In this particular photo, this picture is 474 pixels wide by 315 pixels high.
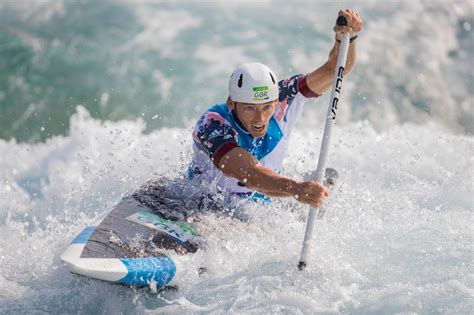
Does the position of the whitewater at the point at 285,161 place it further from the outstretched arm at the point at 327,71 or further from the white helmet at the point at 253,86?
the outstretched arm at the point at 327,71

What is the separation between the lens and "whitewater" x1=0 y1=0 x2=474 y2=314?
4.83 meters

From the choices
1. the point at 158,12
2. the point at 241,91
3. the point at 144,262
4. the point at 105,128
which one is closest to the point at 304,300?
the point at 144,262

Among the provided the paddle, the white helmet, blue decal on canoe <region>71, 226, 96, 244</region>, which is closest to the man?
the white helmet

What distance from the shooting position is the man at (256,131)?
480cm

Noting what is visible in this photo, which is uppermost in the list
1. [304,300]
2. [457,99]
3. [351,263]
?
[457,99]

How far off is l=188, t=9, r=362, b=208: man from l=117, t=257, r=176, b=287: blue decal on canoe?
82 centimetres

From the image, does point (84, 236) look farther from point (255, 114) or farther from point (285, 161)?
point (285, 161)

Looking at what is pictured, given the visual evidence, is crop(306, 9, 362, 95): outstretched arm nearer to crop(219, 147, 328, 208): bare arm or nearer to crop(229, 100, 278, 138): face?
crop(229, 100, 278, 138): face

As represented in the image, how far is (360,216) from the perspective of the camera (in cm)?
625

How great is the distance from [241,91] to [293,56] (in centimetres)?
688

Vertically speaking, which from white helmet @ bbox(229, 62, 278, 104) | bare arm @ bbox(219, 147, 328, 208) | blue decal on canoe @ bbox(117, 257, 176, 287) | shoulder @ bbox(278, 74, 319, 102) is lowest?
blue decal on canoe @ bbox(117, 257, 176, 287)

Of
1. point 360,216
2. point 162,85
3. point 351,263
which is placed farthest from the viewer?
point 162,85

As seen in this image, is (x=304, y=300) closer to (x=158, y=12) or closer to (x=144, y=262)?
(x=144, y=262)

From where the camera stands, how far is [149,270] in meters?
4.68
